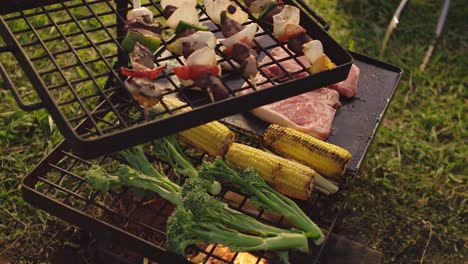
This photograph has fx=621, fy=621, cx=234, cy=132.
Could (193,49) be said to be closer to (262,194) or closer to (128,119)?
(262,194)

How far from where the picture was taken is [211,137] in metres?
3.19

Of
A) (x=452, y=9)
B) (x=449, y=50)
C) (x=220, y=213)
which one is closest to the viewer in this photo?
(x=220, y=213)

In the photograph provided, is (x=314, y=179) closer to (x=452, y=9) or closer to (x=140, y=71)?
(x=140, y=71)

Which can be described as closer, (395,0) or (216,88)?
(216,88)

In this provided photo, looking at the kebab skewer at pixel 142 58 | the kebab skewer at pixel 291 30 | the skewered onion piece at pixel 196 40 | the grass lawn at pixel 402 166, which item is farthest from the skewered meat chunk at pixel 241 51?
the grass lawn at pixel 402 166

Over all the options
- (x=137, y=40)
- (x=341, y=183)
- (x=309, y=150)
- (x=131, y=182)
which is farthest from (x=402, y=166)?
(x=137, y=40)

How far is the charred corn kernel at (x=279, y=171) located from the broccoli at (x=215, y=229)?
0.27 metres

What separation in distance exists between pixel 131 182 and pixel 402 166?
83.4 inches

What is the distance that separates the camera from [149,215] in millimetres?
3428

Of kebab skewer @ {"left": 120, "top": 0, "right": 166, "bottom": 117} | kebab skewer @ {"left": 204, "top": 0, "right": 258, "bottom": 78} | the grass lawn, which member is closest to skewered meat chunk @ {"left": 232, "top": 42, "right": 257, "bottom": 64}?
kebab skewer @ {"left": 204, "top": 0, "right": 258, "bottom": 78}

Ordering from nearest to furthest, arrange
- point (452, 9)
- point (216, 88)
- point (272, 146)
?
point (216, 88), point (272, 146), point (452, 9)

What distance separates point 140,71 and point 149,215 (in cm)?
115

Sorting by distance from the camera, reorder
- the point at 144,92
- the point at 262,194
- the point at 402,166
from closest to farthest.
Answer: the point at 144,92 < the point at 262,194 < the point at 402,166

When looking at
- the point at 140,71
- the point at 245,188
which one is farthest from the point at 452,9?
the point at 140,71
